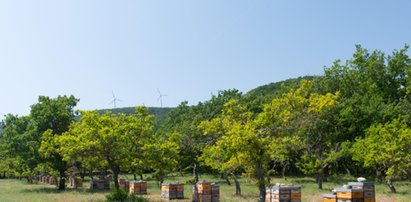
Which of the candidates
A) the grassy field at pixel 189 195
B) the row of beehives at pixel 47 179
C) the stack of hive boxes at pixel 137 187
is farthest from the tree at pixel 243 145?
the row of beehives at pixel 47 179

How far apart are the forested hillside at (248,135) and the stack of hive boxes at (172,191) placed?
6.45 feet

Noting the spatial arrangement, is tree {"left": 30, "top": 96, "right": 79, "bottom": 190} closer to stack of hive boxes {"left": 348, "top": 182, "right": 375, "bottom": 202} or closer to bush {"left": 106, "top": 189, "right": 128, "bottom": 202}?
bush {"left": 106, "top": 189, "right": 128, "bottom": 202}

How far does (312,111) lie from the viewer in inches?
1837

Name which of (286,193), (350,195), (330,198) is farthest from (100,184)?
(350,195)

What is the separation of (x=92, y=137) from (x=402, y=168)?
A: 20598mm

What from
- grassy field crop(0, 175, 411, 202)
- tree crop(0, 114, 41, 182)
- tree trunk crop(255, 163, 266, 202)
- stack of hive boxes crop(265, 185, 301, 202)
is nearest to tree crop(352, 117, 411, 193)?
grassy field crop(0, 175, 411, 202)

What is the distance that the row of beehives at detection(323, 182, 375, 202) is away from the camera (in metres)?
18.3

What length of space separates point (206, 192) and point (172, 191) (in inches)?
130

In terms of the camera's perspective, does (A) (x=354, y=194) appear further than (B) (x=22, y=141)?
No

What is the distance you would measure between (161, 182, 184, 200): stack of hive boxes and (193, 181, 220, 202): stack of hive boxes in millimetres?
2358

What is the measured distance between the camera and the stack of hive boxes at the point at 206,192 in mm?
24188

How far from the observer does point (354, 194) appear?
18.3 meters

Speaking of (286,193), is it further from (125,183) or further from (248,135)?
(125,183)

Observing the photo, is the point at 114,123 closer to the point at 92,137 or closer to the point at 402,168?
the point at 92,137
